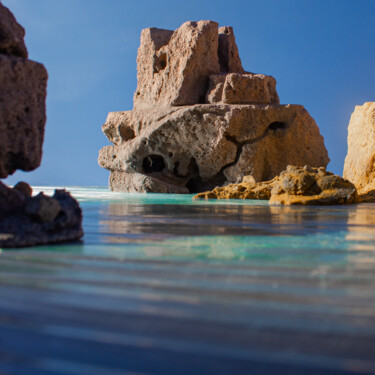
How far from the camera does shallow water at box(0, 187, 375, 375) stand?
2.85ft

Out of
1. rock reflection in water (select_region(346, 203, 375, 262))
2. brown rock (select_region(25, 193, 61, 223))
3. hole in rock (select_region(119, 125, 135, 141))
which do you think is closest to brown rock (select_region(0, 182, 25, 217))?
brown rock (select_region(25, 193, 61, 223))

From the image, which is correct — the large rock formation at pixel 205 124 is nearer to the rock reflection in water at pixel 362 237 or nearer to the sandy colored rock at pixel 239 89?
the sandy colored rock at pixel 239 89

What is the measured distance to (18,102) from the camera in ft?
8.07

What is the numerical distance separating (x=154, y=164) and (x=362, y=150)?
6.91 metres

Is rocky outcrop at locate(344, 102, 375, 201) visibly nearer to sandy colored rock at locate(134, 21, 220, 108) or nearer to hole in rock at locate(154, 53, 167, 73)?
sandy colored rock at locate(134, 21, 220, 108)

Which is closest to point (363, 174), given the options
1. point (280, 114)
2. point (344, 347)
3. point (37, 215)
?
point (280, 114)

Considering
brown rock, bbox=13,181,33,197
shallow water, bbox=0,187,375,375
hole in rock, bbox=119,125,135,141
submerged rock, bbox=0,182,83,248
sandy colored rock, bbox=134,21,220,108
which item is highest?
sandy colored rock, bbox=134,21,220,108

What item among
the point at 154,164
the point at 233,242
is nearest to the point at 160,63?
the point at 154,164

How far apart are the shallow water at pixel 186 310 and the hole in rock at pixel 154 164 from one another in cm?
1147

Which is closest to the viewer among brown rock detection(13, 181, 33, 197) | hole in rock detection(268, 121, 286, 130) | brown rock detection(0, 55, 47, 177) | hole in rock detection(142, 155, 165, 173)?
brown rock detection(0, 55, 47, 177)

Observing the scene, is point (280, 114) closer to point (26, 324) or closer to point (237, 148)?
point (237, 148)

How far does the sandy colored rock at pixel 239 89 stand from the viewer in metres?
11.3

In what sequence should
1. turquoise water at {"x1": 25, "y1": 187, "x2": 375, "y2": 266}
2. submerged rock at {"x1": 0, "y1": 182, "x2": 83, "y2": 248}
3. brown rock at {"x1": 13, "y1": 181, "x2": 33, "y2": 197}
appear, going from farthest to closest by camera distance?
brown rock at {"x1": 13, "y1": 181, "x2": 33, "y2": 197}, submerged rock at {"x1": 0, "y1": 182, "x2": 83, "y2": 248}, turquoise water at {"x1": 25, "y1": 187, "x2": 375, "y2": 266}

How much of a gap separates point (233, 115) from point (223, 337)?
1024 centimetres
